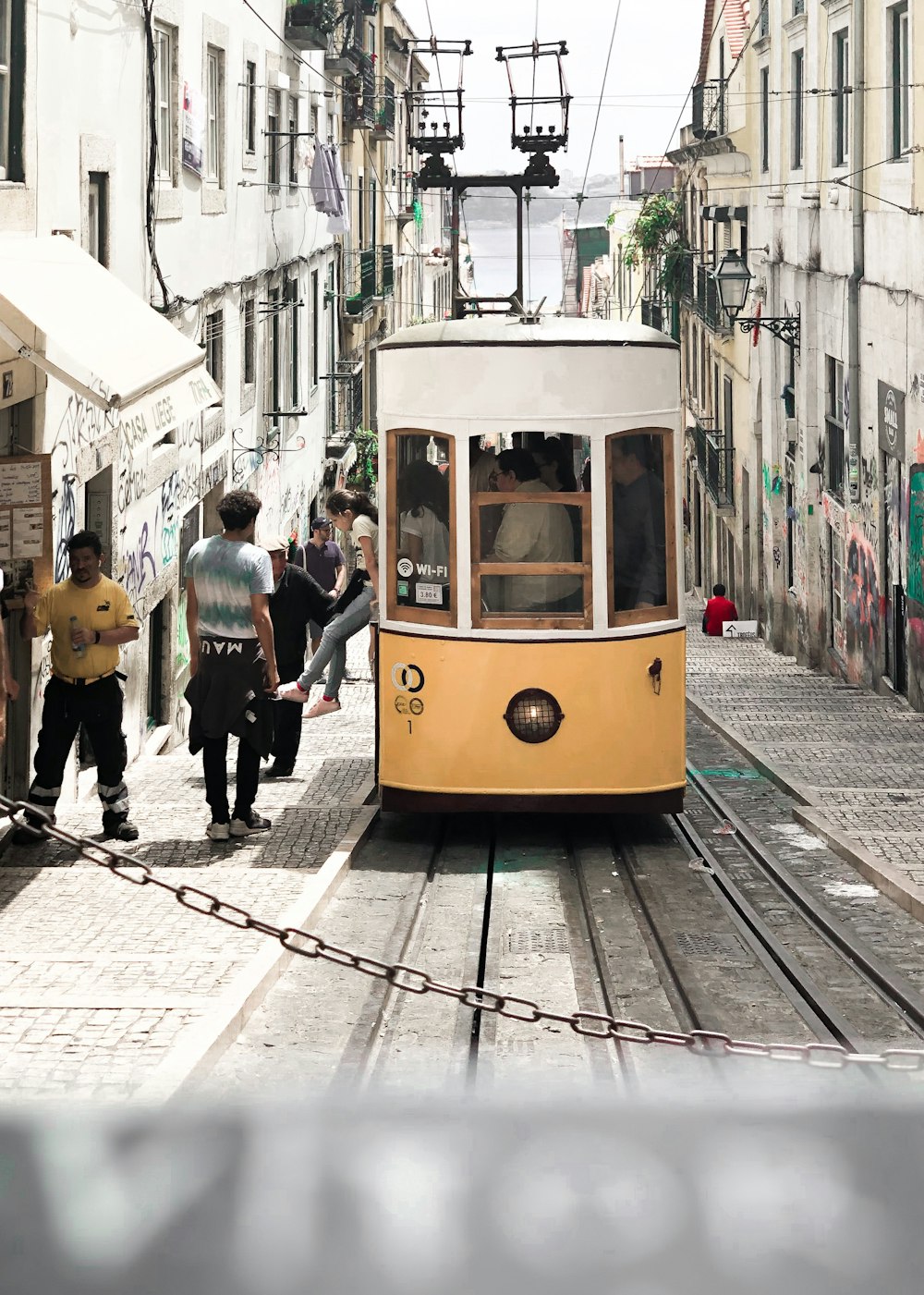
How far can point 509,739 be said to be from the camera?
894 centimetres

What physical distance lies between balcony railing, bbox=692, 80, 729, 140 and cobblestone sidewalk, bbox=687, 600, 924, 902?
14.5 meters

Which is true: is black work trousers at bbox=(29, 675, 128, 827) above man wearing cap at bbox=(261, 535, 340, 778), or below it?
below

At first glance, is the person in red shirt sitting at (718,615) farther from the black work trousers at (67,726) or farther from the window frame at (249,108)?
the black work trousers at (67,726)

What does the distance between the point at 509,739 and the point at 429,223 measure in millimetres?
57524

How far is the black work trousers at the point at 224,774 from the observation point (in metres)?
8.60

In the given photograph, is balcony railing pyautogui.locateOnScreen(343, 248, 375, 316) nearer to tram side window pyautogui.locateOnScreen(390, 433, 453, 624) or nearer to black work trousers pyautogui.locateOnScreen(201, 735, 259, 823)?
tram side window pyautogui.locateOnScreen(390, 433, 453, 624)

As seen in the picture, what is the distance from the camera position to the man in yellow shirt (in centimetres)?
823

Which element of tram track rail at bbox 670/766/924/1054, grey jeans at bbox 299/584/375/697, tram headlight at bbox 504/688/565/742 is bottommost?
tram track rail at bbox 670/766/924/1054

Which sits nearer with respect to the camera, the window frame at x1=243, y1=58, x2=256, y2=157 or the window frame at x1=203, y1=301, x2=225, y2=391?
the window frame at x1=203, y1=301, x2=225, y2=391

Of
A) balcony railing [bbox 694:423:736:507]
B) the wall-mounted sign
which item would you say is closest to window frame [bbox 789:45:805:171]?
the wall-mounted sign

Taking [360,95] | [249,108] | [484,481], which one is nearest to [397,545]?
[484,481]

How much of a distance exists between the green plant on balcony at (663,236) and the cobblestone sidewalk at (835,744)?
1906 centimetres

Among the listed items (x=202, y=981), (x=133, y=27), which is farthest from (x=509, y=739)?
(x=133, y=27)

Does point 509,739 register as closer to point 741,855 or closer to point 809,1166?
point 741,855
